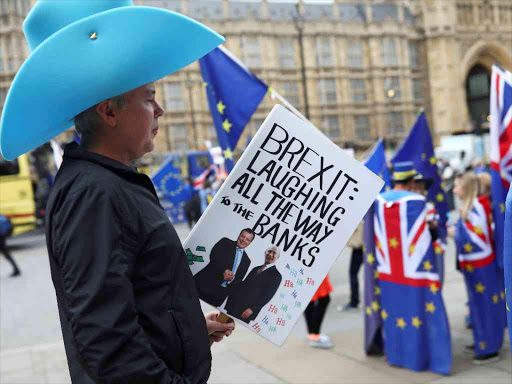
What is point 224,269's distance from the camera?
5.77 ft

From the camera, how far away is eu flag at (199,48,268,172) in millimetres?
4750

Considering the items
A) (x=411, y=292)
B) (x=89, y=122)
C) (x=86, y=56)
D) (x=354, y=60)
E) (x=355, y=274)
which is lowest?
(x=355, y=274)

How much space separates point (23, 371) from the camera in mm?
4645

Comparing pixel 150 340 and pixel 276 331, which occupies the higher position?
pixel 150 340

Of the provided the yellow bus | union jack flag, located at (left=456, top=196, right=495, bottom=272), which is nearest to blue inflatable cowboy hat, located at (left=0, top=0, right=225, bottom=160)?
union jack flag, located at (left=456, top=196, right=495, bottom=272)

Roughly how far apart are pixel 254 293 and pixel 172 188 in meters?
16.5

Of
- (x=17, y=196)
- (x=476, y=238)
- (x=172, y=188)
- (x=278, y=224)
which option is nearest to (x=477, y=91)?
(x=172, y=188)

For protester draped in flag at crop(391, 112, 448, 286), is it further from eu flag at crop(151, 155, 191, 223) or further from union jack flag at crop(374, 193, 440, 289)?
eu flag at crop(151, 155, 191, 223)

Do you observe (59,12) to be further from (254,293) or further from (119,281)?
(254,293)

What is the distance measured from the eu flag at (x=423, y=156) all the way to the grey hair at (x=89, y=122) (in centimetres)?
446

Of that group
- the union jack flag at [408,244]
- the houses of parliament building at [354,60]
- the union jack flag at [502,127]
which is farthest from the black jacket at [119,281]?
the houses of parliament building at [354,60]

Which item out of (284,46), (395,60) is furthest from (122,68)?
(395,60)

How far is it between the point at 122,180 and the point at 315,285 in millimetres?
743

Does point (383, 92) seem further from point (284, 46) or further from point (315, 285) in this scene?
point (315, 285)
